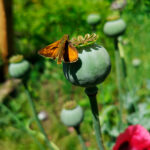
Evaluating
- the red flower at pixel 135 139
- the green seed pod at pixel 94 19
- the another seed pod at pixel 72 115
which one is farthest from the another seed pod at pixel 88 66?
the green seed pod at pixel 94 19

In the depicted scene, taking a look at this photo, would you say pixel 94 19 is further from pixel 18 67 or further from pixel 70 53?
pixel 70 53

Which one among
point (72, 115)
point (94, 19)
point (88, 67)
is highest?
point (88, 67)

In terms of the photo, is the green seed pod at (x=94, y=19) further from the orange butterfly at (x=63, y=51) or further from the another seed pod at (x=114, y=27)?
the orange butterfly at (x=63, y=51)

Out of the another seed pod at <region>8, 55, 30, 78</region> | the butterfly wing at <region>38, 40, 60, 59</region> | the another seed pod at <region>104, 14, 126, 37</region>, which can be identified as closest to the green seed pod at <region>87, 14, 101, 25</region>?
the another seed pod at <region>104, 14, 126, 37</region>

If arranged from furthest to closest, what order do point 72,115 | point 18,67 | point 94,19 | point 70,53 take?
point 94,19
point 18,67
point 72,115
point 70,53

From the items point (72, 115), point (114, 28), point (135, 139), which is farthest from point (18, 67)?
point (135, 139)

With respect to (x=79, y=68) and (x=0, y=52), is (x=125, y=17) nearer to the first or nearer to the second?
(x=0, y=52)
